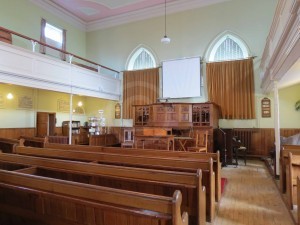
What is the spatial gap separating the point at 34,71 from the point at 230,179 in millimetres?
6122

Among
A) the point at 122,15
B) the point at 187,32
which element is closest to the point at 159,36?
the point at 187,32

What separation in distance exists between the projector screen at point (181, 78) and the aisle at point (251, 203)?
456cm

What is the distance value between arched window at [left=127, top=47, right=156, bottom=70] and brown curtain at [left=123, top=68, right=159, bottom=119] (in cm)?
43

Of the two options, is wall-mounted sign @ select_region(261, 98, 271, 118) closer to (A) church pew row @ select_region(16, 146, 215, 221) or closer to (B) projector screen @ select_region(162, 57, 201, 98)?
(B) projector screen @ select_region(162, 57, 201, 98)

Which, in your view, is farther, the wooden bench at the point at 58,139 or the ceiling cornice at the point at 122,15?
the ceiling cornice at the point at 122,15

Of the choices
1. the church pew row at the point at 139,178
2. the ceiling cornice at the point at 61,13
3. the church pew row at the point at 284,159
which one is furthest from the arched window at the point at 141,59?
the church pew row at the point at 139,178

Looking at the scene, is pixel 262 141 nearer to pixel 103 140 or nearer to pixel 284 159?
pixel 284 159

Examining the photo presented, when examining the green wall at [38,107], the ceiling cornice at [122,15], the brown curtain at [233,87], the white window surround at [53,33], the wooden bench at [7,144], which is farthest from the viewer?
the white window surround at [53,33]

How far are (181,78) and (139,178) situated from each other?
7.66 metres

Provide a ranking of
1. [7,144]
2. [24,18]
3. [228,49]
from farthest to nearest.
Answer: [228,49], [24,18], [7,144]

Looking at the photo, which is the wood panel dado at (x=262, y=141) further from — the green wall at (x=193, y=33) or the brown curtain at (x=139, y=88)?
the brown curtain at (x=139, y=88)

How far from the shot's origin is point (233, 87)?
8.53 metres

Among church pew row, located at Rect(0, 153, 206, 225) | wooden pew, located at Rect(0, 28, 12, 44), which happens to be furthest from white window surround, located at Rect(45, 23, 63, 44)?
church pew row, located at Rect(0, 153, 206, 225)

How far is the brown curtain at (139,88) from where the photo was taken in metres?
10.0
